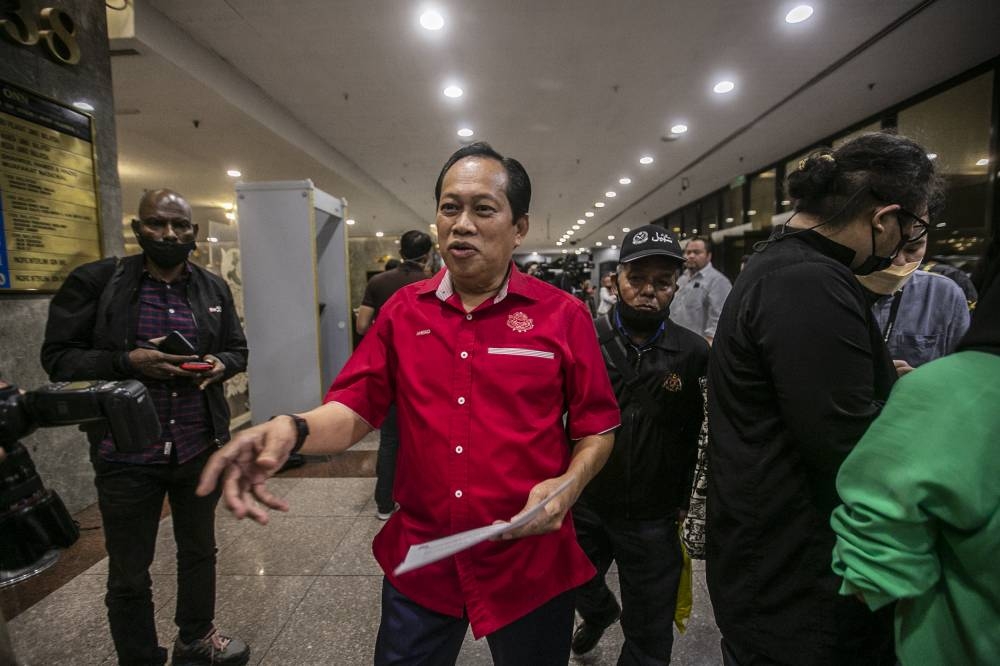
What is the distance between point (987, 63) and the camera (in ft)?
15.1

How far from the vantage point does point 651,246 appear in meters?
1.73

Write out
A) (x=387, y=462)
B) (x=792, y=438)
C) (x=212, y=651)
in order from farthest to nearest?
1. (x=387, y=462)
2. (x=212, y=651)
3. (x=792, y=438)

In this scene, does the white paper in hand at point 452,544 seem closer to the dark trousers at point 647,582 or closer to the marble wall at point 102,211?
the dark trousers at point 647,582

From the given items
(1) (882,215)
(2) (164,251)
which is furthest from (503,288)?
(2) (164,251)

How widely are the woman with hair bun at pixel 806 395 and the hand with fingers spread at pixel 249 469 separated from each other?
1090 mm

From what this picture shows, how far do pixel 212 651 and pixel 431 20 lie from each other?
4.69 metres

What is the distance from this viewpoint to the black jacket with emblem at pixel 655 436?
63.0 inches

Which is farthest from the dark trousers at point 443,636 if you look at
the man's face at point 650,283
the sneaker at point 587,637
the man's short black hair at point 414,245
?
the man's short black hair at point 414,245

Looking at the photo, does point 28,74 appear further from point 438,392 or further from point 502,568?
point 502,568

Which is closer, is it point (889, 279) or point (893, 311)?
point (889, 279)

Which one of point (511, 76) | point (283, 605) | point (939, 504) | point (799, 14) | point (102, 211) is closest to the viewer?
point (939, 504)

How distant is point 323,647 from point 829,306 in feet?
7.63

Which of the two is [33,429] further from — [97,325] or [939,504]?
[939,504]

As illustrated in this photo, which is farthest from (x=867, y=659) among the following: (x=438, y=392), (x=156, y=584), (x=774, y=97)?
(x=774, y=97)
